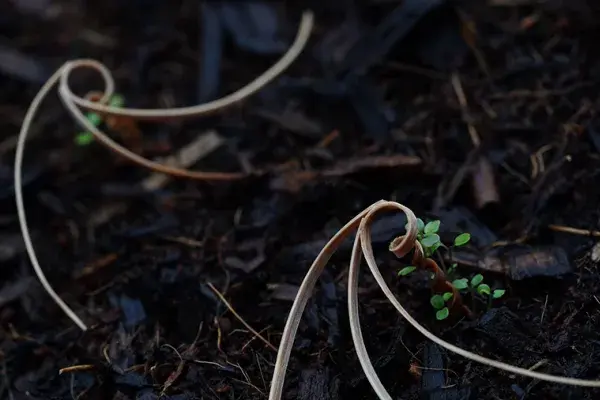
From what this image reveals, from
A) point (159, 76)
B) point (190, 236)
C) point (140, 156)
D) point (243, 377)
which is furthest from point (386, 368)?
point (159, 76)

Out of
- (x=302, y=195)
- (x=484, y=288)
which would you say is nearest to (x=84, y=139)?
(x=302, y=195)

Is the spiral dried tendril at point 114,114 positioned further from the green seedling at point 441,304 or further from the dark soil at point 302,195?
the green seedling at point 441,304

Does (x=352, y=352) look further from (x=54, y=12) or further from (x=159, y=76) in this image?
(x=54, y=12)

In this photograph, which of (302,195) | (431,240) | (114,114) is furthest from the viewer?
(114,114)

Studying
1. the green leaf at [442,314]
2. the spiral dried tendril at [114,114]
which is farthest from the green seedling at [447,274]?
the spiral dried tendril at [114,114]

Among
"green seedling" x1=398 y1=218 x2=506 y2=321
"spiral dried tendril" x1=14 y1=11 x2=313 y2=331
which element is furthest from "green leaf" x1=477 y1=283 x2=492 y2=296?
"spiral dried tendril" x1=14 y1=11 x2=313 y2=331

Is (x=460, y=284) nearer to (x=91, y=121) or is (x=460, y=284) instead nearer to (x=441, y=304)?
(x=441, y=304)
